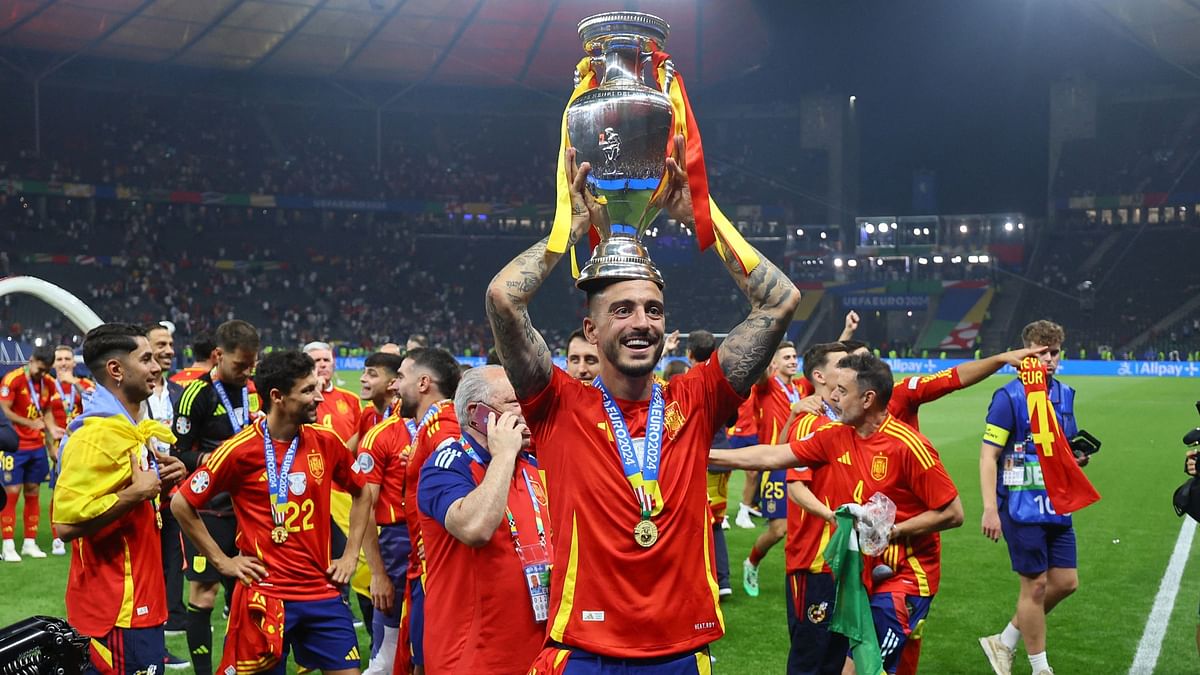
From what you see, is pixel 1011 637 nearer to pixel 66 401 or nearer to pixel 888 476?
pixel 888 476

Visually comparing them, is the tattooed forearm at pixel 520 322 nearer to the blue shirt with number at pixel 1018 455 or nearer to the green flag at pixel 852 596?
the green flag at pixel 852 596

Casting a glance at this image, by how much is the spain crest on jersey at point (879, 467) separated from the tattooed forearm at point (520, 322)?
2.71m

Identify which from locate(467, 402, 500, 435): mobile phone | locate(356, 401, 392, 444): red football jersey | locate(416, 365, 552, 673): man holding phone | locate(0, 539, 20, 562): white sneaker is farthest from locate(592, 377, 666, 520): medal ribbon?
locate(0, 539, 20, 562): white sneaker

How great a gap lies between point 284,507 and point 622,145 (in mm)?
2808

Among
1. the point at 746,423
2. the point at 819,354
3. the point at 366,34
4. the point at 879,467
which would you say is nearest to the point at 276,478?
the point at 879,467

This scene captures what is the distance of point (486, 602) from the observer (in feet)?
13.1

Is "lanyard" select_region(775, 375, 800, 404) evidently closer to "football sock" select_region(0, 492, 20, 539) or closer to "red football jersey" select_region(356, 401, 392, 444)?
"red football jersey" select_region(356, 401, 392, 444)

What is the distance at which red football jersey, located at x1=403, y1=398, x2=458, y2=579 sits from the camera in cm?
488

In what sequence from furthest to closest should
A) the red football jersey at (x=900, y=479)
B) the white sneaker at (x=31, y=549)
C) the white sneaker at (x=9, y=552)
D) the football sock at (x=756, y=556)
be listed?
the white sneaker at (x=31, y=549) < the white sneaker at (x=9, y=552) < the football sock at (x=756, y=556) < the red football jersey at (x=900, y=479)

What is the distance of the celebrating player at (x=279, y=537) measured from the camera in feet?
16.8

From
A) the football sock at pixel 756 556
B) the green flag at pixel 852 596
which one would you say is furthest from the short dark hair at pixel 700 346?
the green flag at pixel 852 596

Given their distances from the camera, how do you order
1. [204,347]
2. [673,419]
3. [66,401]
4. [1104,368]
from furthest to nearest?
[1104,368] < [66,401] < [204,347] < [673,419]

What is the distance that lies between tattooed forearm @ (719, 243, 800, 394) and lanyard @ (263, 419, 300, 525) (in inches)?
106

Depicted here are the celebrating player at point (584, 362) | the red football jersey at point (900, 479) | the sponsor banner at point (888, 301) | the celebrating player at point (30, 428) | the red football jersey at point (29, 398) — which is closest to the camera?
the red football jersey at point (900, 479)
